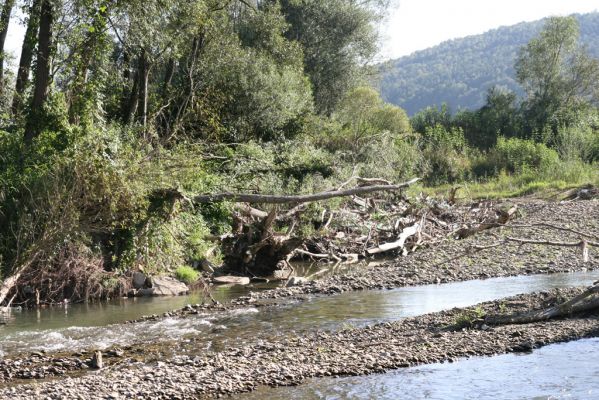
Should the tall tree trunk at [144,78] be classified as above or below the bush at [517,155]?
above

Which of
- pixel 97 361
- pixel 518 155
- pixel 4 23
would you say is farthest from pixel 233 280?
pixel 518 155

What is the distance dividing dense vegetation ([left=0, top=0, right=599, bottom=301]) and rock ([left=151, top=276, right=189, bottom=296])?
531mm

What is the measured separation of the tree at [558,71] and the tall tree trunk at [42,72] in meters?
37.0

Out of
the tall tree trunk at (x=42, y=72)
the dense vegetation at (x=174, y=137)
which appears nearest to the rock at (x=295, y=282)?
the dense vegetation at (x=174, y=137)

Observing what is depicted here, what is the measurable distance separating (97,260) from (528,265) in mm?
11085

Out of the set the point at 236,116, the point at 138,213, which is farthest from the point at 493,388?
the point at 236,116

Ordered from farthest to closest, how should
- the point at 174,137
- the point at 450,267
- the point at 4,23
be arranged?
the point at 174,137
the point at 4,23
the point at 450,267

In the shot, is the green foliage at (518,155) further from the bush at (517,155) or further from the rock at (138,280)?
the rock at (138,280)

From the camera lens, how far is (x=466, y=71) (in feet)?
536

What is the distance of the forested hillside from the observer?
145625 mm

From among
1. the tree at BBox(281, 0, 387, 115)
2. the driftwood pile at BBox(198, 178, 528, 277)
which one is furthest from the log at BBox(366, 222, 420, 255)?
the tree at BBox(281, 0, 387, 115)

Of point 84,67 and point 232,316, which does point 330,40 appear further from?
point 232,316

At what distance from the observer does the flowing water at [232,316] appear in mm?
13047

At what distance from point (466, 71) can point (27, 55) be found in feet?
487
